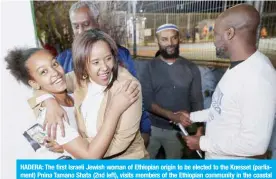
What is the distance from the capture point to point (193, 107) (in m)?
1.33

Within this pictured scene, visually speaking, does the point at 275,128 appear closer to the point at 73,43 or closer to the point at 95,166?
the point at 95,166

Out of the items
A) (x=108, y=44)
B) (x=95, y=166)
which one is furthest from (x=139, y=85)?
(x=95, y=166)

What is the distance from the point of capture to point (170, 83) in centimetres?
130

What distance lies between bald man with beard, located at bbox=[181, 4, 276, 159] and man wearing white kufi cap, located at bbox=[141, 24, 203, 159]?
0.14 metres

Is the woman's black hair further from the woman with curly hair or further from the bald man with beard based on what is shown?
the bald man with beard

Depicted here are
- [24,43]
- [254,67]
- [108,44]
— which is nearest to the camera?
[254,67]

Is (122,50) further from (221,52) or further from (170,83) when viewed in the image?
(221,52)

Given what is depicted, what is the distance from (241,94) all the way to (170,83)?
390mm

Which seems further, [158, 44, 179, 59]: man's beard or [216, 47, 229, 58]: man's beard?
[158, 44, 179, 59]: man's beard

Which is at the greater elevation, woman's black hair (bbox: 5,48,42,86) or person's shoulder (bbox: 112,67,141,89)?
woman's black hair (bbox: 5,48,42,86)

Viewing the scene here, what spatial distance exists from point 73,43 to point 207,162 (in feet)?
3.40

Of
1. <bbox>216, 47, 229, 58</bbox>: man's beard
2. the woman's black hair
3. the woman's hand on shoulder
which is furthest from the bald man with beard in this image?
the woman's black hair

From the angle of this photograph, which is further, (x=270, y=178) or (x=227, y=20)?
(x=270, y=178)

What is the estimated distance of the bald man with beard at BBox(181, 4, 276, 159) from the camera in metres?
1.02
